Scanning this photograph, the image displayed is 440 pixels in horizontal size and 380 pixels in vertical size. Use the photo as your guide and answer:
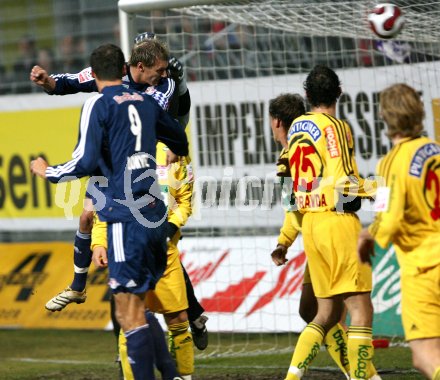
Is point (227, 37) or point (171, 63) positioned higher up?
point (227, 37)

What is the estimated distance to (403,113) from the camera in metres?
5.64

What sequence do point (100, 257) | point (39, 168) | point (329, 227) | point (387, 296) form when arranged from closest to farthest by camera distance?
1. point (39, 168)
2. point (100, 257)
3. point (329, 227)
4. point (387, 296)

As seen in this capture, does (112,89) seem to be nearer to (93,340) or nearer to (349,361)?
(349,361)

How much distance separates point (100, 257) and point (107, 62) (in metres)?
1.26

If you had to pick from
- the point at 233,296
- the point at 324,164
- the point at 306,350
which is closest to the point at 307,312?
the point at 306,350

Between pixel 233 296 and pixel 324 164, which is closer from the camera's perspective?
pixel 324 164

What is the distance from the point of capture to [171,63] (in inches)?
305

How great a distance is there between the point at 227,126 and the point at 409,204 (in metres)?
5.74

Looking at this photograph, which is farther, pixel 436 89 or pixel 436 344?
pixel 436 89

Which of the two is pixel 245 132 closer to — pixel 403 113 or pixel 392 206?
pixel 403 113

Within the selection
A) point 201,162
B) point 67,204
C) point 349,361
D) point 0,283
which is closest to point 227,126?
point 201,162

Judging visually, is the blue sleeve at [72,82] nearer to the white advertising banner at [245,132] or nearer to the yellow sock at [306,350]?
the yellow sock at [306,350]

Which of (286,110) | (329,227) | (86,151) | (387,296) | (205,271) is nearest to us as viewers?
(86,151)

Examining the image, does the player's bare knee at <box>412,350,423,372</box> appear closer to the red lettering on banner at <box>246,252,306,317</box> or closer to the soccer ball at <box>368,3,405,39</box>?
the soccer ball at <box>368,3,405,39</box>
